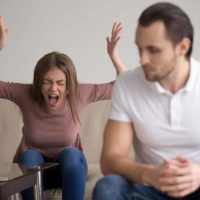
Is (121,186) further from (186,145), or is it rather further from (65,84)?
(65,84)

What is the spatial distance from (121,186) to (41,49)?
6.17 ft

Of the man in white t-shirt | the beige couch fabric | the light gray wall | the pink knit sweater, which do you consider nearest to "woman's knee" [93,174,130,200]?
the man in white t-shirt

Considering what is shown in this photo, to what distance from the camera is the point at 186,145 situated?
1.45m

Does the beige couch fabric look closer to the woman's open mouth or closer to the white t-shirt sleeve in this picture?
the woman's open mouth

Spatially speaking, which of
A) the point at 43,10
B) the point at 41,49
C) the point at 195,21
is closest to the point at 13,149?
the point at 41,49

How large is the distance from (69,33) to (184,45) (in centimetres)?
170

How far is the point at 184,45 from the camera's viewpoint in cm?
144

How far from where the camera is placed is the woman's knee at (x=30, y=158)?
2098mm

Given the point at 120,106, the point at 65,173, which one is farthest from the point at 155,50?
the point at 65,173

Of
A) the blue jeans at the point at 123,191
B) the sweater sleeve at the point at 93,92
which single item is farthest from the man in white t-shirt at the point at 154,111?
the sweater sleeve at the point at 93,92

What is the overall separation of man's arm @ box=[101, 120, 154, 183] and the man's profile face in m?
0.20

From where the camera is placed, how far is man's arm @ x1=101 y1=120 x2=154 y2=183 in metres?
1.37

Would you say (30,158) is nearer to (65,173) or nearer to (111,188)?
(65,173)

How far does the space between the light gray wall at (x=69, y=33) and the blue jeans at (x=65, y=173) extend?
97 cm
